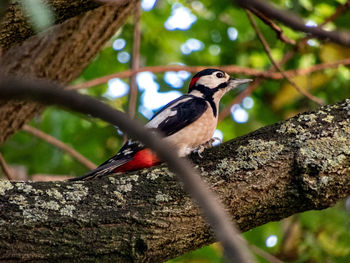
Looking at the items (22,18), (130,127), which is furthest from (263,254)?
(130,127)

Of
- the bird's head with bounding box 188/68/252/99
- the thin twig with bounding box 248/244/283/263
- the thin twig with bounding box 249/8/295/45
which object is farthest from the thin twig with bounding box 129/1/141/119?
the thin twig with bounding box 248/244/283/263

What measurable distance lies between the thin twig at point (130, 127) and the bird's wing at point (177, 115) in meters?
2.91

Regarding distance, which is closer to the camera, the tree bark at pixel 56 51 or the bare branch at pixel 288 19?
the bare branch at pixel 288 19

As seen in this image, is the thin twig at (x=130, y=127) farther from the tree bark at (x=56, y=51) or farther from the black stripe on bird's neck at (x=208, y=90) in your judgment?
Result: the black stripe on bird's neck at (x=208, y=90)

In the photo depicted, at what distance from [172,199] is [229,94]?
3.92 meters

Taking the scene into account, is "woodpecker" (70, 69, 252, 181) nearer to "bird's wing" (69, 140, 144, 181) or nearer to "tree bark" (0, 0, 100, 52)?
"bird's wing" (69, 140, 144, 181)

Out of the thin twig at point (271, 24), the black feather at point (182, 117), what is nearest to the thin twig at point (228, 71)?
the thin twig at point (271, 24)

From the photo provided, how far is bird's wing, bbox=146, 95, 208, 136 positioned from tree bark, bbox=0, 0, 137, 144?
804mm

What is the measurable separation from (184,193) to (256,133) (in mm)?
505

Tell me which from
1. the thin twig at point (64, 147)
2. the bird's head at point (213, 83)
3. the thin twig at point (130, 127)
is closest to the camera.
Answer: the thin twig at point (130, 127)

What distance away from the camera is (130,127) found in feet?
4.13

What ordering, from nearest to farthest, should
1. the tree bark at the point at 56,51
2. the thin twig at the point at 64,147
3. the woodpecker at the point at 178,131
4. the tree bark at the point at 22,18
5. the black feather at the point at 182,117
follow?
the tree bark at the point at 22,18, the woodpecker at the point at 178,131, the black feather at the point at 182,117, the tree bark at the point at 56,51, the thin twig at the point at 64,147

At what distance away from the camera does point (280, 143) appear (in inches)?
118

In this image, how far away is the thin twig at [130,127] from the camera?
3.76ft
